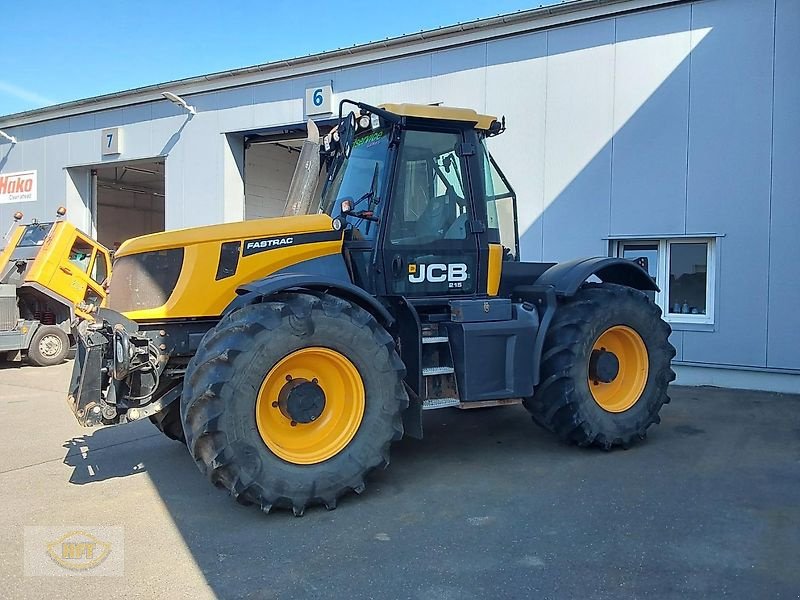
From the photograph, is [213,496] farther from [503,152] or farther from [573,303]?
[503,152]

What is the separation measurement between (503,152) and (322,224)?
5.86 meters

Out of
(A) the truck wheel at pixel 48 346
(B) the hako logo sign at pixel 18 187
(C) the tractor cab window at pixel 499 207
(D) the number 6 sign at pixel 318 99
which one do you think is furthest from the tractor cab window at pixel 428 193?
(B) the hako logo sign at pixel 18 187

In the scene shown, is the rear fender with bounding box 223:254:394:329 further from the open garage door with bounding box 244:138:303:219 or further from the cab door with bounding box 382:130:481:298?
the open garage door with bounding box 244:138:303:219

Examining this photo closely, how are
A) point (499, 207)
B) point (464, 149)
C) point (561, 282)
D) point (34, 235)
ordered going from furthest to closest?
point (34, 235) < point (499, 207) < point (561, 282) < point (464, 149)

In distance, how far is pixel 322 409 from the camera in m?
4.40

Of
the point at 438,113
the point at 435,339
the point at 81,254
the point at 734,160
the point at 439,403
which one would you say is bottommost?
the point at 439,403

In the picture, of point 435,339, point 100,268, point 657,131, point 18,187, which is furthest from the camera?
point 18,187

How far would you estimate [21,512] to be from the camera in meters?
4.30

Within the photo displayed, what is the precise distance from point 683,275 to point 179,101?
32.8ft

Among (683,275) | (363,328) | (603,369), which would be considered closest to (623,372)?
(603,369)

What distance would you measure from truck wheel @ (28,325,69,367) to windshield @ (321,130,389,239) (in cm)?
827

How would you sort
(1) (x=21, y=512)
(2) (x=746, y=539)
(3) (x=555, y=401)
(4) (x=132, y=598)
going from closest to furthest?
(4) (x=132, y=598) < (2) (x=746, y=539) < (1) (x=21, y=512) < (3) (x=555, y=401)

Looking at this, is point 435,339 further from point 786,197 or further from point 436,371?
point 786,197

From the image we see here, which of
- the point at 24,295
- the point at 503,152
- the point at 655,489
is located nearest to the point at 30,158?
the point at 24,295
